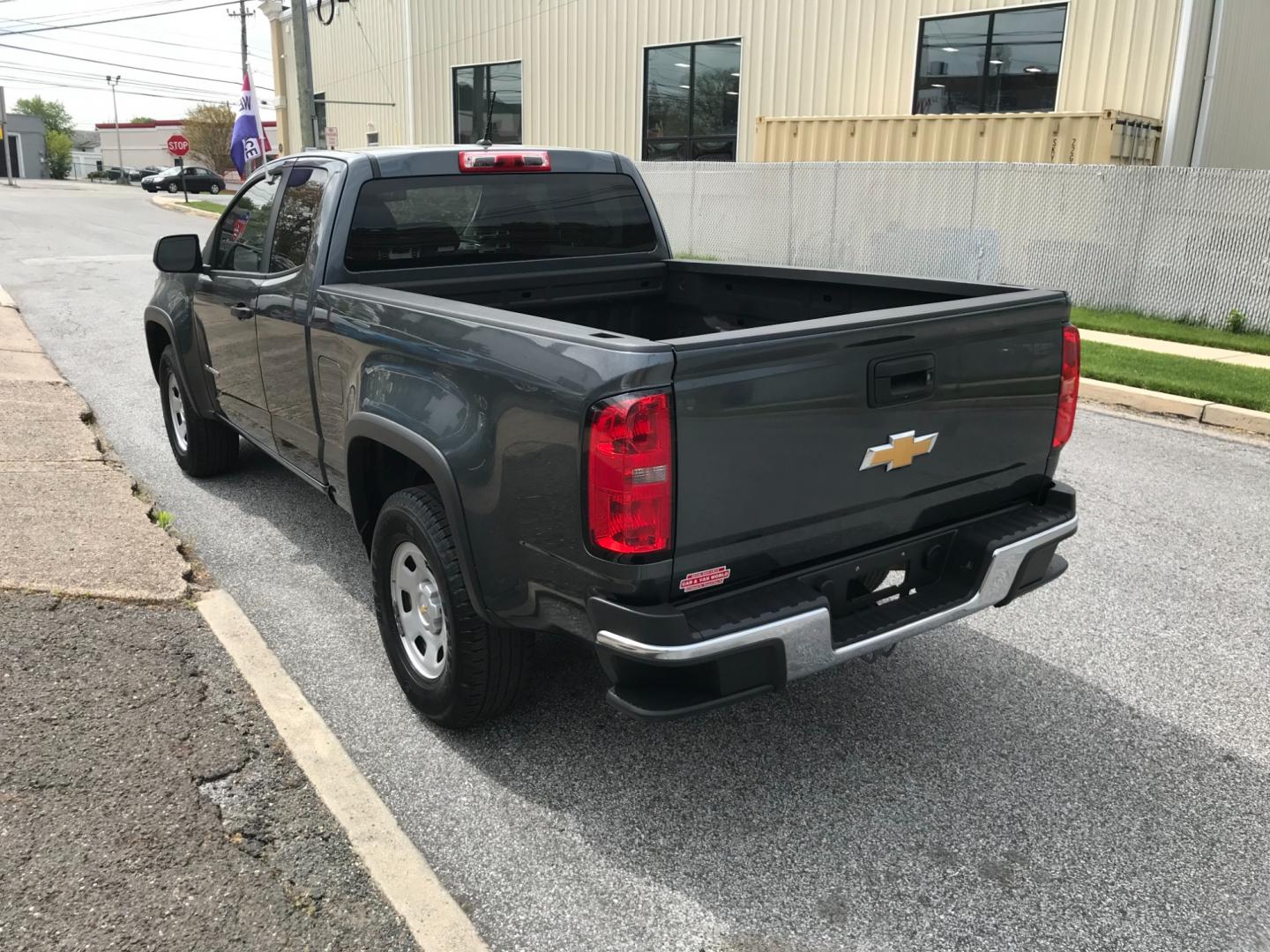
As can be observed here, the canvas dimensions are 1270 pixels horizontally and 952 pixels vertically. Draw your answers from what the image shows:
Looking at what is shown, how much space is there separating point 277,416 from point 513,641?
1992 millimetres

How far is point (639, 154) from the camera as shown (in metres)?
22.5

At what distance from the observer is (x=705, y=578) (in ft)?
9.21

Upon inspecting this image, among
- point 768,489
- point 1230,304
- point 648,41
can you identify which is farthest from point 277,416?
point 648,41

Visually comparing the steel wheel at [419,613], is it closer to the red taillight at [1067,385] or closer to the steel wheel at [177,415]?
the red taillight at [1067,385]

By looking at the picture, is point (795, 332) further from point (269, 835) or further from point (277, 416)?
point (277, 416)

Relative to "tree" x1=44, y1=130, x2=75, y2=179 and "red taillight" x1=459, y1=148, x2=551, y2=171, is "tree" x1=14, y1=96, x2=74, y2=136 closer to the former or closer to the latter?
"tree" x1=44, y1=130, x2=75, y2=179

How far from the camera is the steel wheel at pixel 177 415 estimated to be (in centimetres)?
634

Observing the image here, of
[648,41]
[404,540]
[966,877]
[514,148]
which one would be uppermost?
[648,41]

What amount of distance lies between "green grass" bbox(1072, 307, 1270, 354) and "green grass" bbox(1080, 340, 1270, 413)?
1.37 m

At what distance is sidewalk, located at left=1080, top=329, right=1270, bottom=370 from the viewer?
34.1ft

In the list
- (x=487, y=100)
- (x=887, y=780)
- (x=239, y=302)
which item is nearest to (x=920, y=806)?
(x=887, y=780)

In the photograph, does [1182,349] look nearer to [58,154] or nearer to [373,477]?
[373,477]

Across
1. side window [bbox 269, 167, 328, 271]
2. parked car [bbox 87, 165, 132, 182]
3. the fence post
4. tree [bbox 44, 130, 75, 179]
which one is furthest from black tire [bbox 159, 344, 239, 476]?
tree [bbox 44, 130, 75, 179]

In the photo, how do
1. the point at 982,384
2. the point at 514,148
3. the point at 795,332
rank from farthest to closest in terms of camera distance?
the point at 514,148 → the point at 982,384 → the point at 795,332
